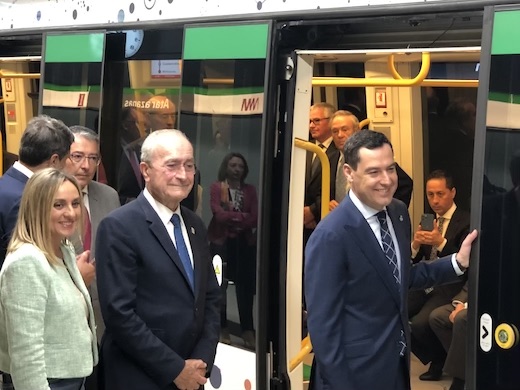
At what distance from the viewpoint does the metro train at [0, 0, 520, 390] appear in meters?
3.87

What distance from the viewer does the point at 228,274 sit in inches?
203

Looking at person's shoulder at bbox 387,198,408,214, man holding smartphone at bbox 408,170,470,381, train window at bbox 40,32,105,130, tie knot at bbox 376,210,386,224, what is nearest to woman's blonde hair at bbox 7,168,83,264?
tie knot at bbox 376,210,386,224

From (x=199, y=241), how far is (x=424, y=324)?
2829mm

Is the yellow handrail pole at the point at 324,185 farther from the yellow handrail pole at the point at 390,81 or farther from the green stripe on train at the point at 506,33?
the green stripe on train at the point at 506,33

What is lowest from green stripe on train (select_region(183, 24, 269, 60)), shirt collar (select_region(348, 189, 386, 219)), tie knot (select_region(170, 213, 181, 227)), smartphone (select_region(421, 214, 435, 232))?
smartphone (select_region(421, 214, 435, 232))

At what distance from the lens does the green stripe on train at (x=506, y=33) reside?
3795 millimetres

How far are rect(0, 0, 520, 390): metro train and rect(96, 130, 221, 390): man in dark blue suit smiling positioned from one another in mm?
968

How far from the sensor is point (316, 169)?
287 inches

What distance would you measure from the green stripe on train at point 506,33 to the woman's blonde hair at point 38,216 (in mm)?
1654

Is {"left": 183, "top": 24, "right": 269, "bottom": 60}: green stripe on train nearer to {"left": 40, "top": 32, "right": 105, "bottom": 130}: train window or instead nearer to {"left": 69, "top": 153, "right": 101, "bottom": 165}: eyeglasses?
{"left": 69, "top": 153, "right": 101, "bottom": 165}: eyeglasses

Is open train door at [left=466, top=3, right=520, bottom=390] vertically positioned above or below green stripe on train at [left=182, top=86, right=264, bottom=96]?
below

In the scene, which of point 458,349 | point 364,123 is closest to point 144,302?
point 458,349

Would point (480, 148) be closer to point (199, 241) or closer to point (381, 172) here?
point (381, 172)

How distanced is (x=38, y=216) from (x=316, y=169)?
3.85 meters
